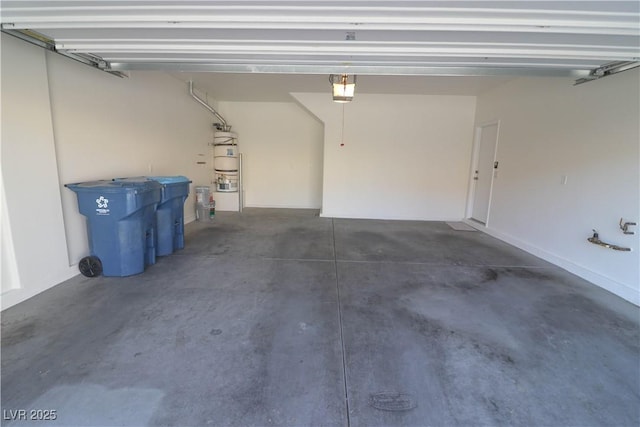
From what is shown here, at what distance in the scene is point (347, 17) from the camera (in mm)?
1980

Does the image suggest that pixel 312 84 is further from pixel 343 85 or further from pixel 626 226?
pixel 626 226

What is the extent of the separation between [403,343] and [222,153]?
6021mm

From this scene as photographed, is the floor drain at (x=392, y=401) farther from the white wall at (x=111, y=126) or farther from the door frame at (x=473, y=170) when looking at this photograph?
the door frame at (x=473, y=170)

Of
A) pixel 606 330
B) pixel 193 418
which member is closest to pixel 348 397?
pixel 193 418

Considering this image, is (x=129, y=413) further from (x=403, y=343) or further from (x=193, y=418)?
(x=403, y=343)

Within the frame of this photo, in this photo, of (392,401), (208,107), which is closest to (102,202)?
(392,401)

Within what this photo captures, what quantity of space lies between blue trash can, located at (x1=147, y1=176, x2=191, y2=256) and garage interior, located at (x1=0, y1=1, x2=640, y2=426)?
0.34 m

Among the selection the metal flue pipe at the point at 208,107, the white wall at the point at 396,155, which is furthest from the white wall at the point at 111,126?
the white wall at the point at 396,155

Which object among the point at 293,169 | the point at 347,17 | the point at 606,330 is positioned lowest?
the point at 606,330

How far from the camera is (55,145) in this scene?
289 cm

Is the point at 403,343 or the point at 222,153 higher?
the point at 222,153

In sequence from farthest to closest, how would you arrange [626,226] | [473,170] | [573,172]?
[473,170]
[573,172]
[626,226]

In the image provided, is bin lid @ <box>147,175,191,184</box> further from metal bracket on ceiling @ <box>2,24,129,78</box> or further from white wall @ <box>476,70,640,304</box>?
white wall @ <box>476,70,640,304</box>

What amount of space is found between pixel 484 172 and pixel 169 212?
591cm
